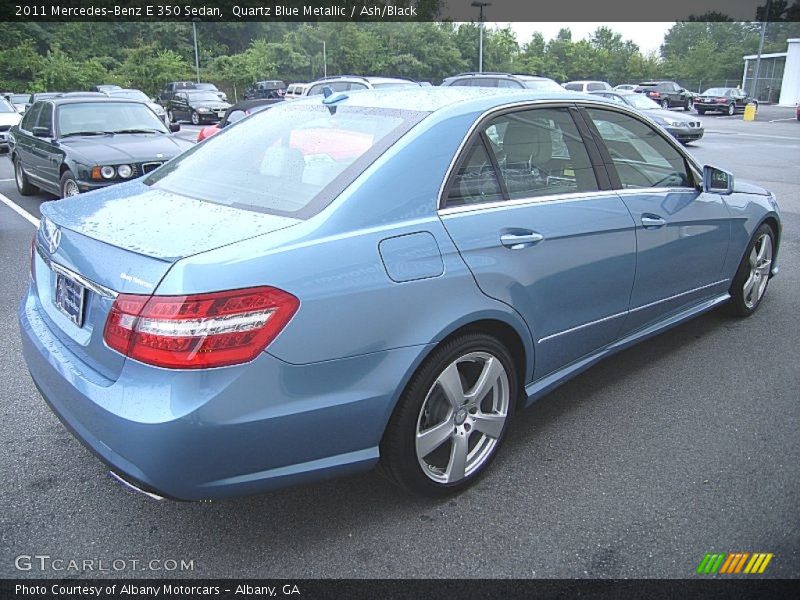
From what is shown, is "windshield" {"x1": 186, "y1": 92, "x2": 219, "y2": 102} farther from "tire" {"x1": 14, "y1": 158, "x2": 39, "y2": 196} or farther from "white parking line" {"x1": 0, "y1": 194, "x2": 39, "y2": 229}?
"white parking line" {"x1": 0, "y1": 194, "x2": 39, "y2": 229}

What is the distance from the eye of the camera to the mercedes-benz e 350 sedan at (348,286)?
211 centimetres

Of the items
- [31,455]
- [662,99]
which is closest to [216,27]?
[662,99]

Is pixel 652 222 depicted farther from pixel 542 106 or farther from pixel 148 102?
pixel 148 102

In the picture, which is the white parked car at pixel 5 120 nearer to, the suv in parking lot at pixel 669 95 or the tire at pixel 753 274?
the tire at pixel 753 274

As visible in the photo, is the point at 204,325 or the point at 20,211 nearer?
the point at 204,325

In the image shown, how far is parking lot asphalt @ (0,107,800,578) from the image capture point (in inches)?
96.3

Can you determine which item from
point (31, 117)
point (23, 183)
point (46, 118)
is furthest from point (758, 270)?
point (23, 183)

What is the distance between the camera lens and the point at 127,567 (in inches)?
94.9

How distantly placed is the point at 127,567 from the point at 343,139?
6.09ft

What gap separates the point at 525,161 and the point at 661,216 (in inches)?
39.4

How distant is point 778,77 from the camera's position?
5491 cm

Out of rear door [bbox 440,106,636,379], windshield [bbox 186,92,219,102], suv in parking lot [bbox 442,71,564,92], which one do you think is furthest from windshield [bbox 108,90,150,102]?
rear door [bbox 440,106,636,379]

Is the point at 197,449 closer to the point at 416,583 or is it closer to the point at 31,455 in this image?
the point at 416,583

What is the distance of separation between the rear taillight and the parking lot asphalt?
850 mm
